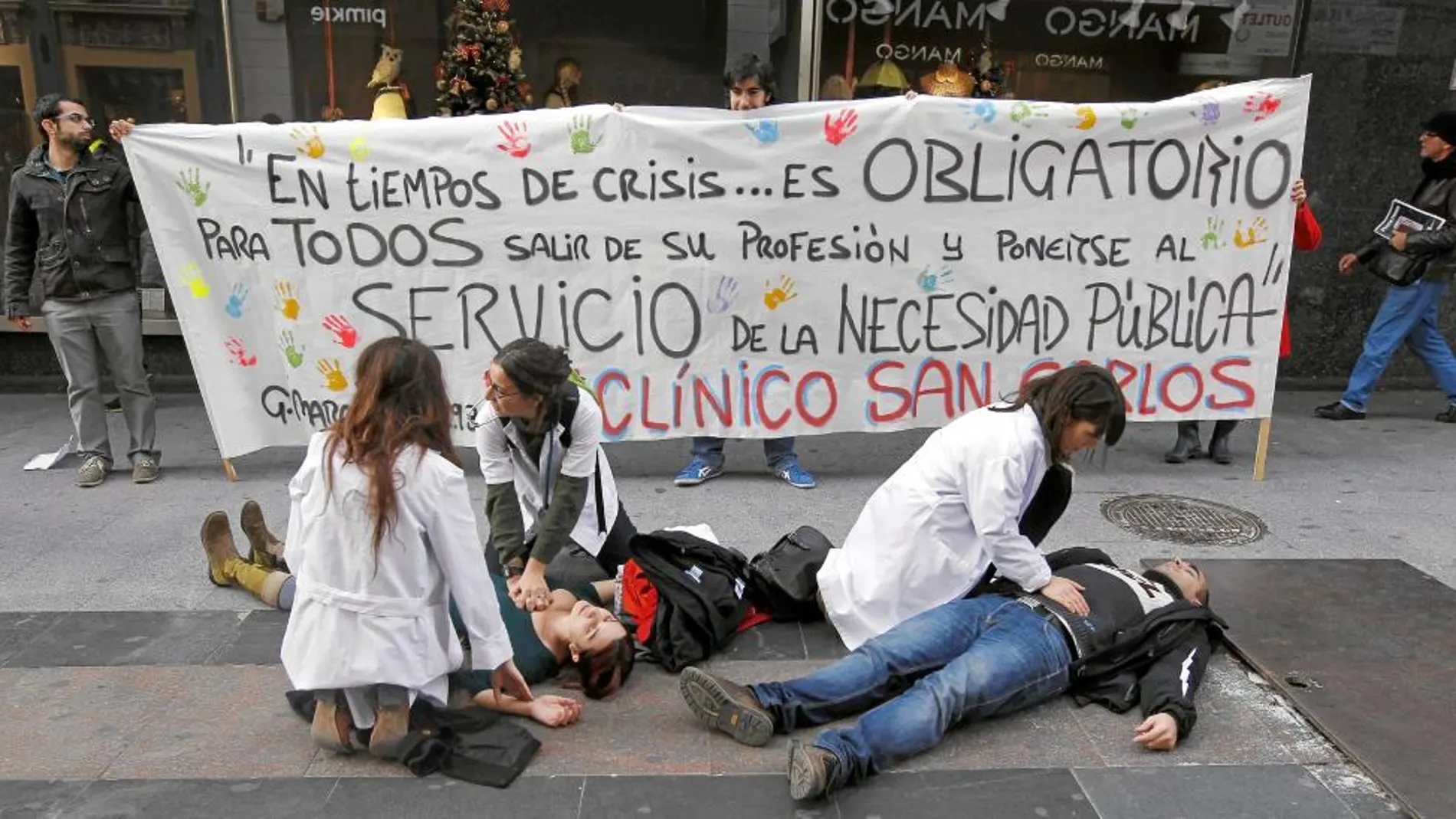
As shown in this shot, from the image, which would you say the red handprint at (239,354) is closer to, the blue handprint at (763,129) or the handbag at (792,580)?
the blue handprint at (763,129)

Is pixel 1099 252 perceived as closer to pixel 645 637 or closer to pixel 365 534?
pixel 645 637

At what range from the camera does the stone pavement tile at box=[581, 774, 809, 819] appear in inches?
105

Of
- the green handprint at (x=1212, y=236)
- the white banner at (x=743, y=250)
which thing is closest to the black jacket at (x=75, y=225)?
the white banner at (x=743, y=250)

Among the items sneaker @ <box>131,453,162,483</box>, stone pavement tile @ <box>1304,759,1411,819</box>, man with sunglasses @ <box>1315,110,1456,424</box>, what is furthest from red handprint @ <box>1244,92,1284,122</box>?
sneaker @ <box>131,453,162,483</box>

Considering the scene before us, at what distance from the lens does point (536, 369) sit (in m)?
3.18

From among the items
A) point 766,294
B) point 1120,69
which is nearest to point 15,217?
point 766,294

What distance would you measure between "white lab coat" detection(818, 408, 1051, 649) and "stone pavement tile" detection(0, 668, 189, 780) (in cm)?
222

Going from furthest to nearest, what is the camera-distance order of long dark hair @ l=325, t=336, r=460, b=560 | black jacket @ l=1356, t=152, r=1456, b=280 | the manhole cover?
black jacket @ l=1356, t=152, r=1456, b=280 → the manhole cover → long dark hair @ l=325, t=336, r=460, b=560

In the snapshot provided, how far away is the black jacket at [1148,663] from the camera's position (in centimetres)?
312

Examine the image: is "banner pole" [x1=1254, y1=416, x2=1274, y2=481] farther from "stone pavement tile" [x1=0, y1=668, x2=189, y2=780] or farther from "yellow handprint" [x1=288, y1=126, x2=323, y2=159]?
"stone pavement tile" [x1=0, y1=668, x2=189, y2=780]

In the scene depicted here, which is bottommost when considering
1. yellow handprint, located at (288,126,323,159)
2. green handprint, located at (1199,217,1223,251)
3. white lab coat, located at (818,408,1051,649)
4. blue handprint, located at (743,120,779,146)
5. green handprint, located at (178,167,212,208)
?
white lab coat, located at (818,408,1051,649)

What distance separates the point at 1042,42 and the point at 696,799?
6.46 meters

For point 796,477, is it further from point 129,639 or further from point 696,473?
point 129,639

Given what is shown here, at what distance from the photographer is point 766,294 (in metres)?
5.13
